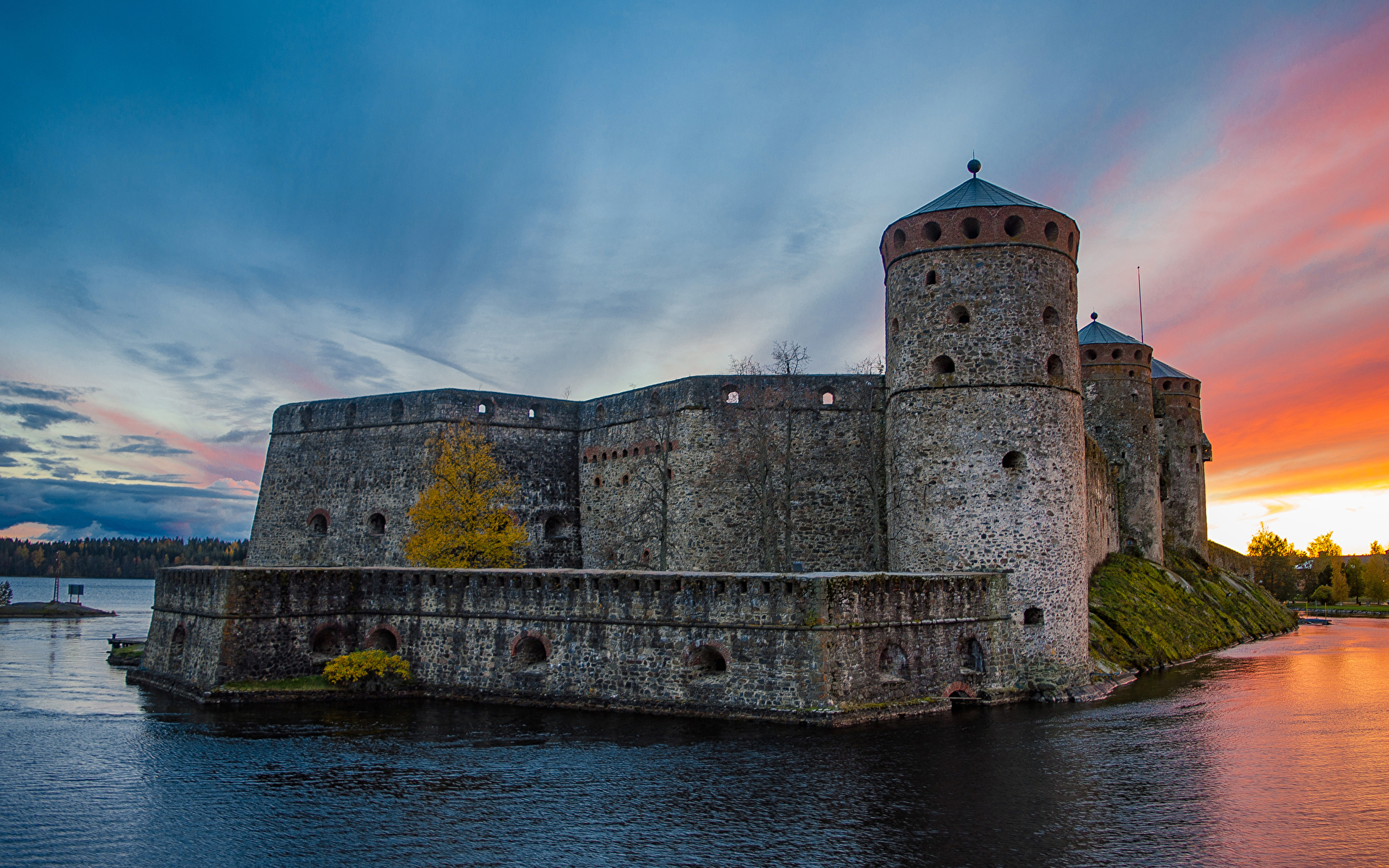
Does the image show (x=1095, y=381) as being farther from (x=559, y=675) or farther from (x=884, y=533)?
(x=559, y=675)

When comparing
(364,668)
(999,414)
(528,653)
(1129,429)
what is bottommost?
(364,668)

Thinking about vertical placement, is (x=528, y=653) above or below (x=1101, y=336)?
below

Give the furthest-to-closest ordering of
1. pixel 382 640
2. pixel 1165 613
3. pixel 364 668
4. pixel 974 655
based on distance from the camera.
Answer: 1. pixel 1165 613
2. pixel 382 640
3. pixel 364 668
4. pixel 974 655

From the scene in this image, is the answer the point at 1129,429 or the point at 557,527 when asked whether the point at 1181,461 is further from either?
the point at 557,527

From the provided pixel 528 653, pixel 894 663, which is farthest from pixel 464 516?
pixel 894 663

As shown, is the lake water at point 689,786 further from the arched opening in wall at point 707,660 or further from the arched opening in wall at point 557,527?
the arched opening in wall at point 557,527

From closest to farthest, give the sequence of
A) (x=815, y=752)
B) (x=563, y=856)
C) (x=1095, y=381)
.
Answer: (x=563, y=856) → (x=815, y=752) → (x=1095, y=381)

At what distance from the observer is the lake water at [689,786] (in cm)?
1255

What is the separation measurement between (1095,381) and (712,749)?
31.1 m

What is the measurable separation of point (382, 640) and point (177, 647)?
6259 mm

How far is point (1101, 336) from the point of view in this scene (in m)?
41.7

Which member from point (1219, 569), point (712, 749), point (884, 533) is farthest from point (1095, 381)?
point (712, 749)

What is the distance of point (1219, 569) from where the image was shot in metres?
48.7

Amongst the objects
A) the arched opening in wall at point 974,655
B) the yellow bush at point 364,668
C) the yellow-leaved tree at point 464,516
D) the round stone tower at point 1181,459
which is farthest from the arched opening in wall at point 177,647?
the round stone tower at point 1181,459
